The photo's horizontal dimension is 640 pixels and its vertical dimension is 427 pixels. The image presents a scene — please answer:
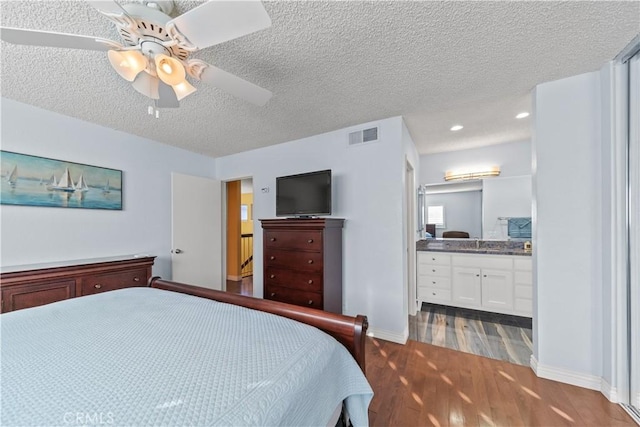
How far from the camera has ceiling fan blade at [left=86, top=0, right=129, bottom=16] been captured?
38.1 inches

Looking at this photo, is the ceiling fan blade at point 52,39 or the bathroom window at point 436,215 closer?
the ceiling fan blade at point 52,39

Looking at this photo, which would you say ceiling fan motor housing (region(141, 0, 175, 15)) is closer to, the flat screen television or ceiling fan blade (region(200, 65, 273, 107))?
ceiling fan blade (region(200, 65, 273, 107))

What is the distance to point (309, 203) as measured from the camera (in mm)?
2883

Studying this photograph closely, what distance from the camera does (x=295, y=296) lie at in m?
2.64

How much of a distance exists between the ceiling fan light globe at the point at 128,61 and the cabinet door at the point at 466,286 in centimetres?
369

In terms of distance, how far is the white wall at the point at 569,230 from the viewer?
1825mm

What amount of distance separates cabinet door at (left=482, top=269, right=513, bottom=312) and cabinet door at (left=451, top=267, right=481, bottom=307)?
7 cm

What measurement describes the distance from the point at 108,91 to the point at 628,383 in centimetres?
445

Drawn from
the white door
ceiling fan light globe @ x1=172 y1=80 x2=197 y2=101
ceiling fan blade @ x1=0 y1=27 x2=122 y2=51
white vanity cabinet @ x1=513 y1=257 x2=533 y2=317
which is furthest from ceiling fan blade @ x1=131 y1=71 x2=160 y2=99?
white vanity cabinet @ x1=513 y1=257 x2=533 y2=317

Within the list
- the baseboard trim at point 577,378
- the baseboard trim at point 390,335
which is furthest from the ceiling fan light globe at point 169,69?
the baseboard trim at point 577,378

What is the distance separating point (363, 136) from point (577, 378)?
2.77m

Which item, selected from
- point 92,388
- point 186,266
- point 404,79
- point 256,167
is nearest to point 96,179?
point 186,266

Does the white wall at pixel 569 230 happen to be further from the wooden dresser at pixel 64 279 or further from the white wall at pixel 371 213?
the wooden dresser at pixel 64 279
